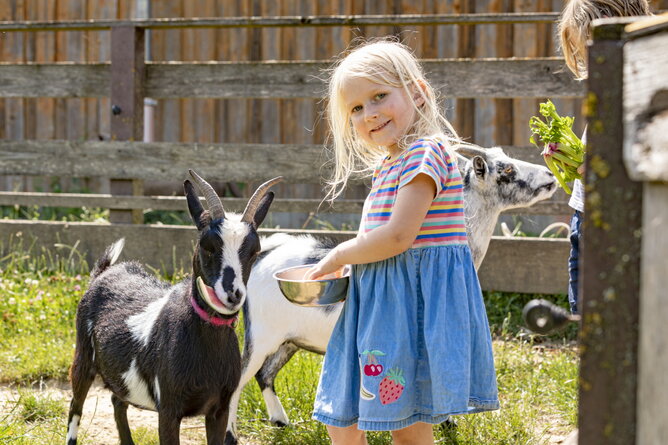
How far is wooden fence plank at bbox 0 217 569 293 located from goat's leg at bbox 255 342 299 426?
157cm

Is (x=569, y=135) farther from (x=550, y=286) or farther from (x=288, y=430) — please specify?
(x=550, y=286)

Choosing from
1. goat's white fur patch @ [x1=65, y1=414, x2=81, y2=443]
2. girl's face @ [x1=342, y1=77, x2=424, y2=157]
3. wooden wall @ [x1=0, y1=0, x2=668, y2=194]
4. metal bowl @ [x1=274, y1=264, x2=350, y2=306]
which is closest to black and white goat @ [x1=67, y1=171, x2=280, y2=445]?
goat's white fur patch @ [x1=65, y1=414, x2=81, y2=443]

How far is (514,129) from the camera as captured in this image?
907 centimetres

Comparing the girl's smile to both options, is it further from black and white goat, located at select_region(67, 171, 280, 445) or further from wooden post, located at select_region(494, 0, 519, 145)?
wooden post, located at select_region(494, 0, 519, 145)

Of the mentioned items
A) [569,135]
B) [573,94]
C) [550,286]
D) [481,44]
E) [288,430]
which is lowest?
Answer: [288,430]

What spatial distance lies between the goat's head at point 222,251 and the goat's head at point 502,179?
62.2 inches

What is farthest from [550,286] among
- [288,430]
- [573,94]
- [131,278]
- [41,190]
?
[41,190]

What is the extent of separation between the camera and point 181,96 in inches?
264

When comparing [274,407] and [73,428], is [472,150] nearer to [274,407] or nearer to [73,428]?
[274,407]

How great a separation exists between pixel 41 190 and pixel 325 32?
167 inches

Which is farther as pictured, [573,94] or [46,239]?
[46,239]

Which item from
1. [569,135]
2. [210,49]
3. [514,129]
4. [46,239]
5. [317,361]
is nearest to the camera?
[569,135]

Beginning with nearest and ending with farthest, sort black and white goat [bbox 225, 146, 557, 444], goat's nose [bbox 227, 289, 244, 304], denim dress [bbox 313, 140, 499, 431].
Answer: denim dress [bbox 313, 140, 499, 431]
goat's nose [bbox 227, 289, 244, 304]
black and white goat [bbox 225, 146, 557, 444]

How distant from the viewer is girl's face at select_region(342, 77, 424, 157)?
278 centimetres
